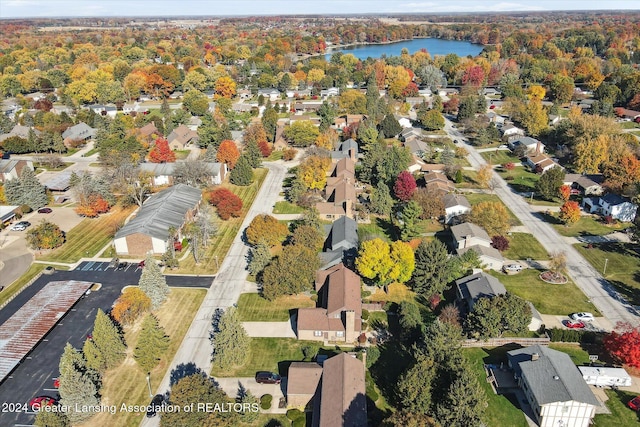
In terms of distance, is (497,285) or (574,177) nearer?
(497,285)

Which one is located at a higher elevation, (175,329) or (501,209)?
(501,209)

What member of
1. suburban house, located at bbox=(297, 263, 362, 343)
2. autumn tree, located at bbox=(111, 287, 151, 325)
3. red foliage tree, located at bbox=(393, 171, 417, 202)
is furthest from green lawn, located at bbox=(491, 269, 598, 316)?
autumn tree, located at bbox=(111, 287, 151, 325)

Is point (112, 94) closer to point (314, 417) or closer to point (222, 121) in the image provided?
point (222, 121)

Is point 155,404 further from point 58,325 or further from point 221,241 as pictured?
point 221,241

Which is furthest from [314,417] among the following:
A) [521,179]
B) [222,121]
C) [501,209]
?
[222,121]

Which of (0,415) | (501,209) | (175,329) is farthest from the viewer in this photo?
(501,209)

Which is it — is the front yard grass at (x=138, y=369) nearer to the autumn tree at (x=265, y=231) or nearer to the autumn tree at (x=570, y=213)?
the autumn tree at (x=265, y=231)

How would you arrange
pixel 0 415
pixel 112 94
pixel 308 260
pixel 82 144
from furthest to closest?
pixel 112 94 < pixel 82 144 < pixel 308 260 < pixel 0 415

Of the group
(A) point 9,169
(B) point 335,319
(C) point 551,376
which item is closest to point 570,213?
(C) point 551,376
